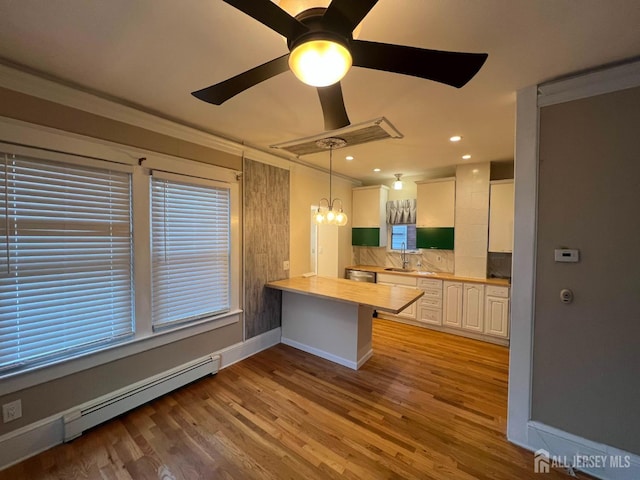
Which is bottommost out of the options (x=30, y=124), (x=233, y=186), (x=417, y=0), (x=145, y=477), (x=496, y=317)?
(x=145, y=477)

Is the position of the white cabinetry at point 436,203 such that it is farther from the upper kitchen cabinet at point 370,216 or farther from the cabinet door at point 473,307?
the cabinet door at point 473,307

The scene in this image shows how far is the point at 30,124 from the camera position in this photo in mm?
1736

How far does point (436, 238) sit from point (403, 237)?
78 centimetres

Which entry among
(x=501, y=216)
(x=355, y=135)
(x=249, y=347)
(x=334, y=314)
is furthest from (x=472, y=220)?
(x=249, y=347)

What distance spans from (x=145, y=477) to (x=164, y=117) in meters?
2.72

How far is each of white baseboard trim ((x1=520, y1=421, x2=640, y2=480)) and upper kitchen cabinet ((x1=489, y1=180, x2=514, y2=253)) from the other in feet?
8.00

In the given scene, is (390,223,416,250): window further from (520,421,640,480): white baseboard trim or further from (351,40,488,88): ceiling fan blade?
(351,40,488,88): ceiling fan blade

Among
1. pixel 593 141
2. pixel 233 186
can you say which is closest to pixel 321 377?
pixel 233 186

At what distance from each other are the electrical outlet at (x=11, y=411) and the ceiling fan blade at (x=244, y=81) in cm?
231

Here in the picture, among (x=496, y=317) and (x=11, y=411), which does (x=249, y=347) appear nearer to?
(x=11, y=411)

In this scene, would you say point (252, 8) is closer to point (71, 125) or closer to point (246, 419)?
point (71, 125)

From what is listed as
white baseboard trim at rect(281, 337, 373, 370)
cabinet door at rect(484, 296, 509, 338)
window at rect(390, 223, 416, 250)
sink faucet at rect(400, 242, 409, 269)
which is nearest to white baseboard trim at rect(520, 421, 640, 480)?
white baseboard trim at rect(281, 337, 373, 370)

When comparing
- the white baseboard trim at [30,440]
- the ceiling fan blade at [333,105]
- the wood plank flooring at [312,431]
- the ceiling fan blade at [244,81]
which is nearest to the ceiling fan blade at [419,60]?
the ceiling fan blade at [333,105]

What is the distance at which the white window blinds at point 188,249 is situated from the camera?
2.41 meters
